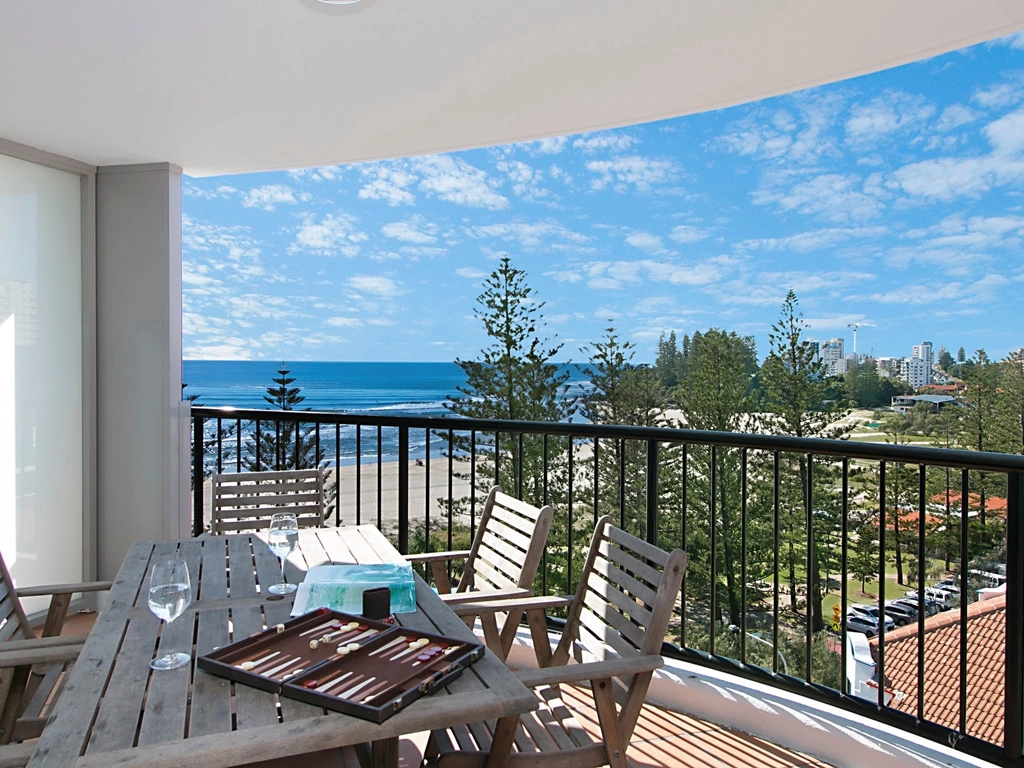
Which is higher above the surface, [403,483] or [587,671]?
[403,483]

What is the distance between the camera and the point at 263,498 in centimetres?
345

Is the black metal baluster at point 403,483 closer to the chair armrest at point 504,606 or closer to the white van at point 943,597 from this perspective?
the chair armrest at point 504,606

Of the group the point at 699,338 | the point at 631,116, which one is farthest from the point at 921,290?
the point at 631,116

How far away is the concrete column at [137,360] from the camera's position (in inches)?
163

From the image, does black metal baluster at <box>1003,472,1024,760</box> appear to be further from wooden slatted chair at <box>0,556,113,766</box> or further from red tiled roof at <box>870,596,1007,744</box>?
red tiled roof at <box>870,596,1007,744</box>

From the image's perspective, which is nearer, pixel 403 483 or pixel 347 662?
pixel 347 662

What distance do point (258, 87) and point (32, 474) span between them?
7.77 feet

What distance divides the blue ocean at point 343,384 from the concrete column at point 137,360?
27.8 meters

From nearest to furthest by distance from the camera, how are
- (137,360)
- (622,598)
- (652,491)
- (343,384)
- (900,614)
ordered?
(622,598) < (652,491) < (137,360) < (900,614) < (343,384)

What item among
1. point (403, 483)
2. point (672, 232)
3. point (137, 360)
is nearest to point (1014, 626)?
point (403, 483)

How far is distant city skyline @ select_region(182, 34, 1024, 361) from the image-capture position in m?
35.4

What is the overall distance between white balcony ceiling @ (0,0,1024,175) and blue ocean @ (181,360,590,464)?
1131 inches

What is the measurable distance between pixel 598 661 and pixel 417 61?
87.5 inches

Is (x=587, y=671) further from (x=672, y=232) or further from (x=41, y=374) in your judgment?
(x=672, y=232)
